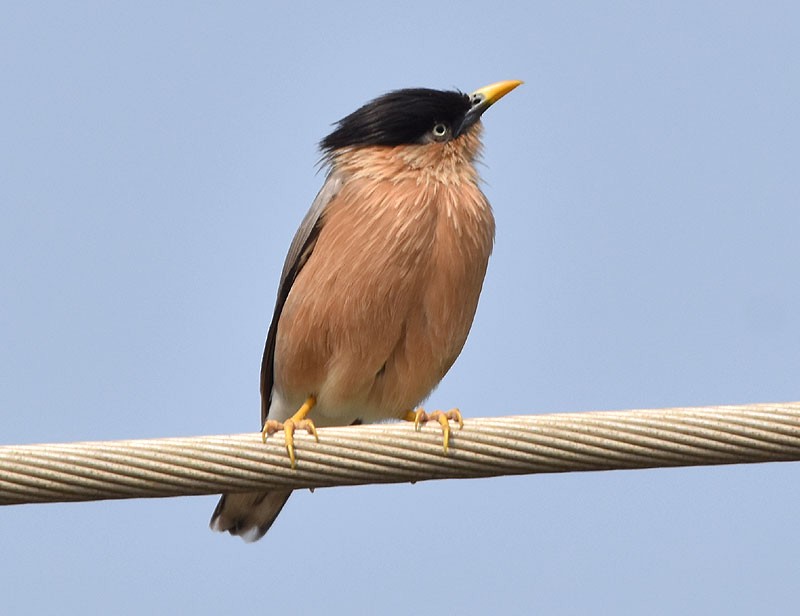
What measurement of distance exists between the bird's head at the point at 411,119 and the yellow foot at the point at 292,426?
1.62 meters

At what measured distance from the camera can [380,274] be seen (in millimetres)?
7207

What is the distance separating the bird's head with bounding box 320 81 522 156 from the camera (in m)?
7.91

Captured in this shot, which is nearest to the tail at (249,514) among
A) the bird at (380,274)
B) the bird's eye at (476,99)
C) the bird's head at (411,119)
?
the bird at (380,274)

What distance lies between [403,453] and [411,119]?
3.45 m

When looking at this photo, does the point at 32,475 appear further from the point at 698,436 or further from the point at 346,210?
the point at 346,210

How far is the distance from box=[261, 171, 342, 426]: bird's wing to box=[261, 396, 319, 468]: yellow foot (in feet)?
1.22

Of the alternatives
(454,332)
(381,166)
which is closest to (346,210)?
(381,166)

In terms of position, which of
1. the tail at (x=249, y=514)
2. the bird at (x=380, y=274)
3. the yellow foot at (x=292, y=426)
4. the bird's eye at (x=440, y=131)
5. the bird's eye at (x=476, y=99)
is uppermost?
the bird's eye at (x=476, y=99)

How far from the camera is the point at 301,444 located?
5062mm

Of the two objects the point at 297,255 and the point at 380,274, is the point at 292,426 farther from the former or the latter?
the point at 297,255

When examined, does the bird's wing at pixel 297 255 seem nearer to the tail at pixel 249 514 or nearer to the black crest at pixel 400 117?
the black crest at pixel 400 117

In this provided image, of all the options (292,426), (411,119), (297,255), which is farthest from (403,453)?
(411,119)

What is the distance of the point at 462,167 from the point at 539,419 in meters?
3.25

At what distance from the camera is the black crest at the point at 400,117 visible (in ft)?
25.9
